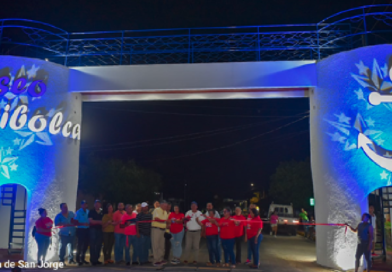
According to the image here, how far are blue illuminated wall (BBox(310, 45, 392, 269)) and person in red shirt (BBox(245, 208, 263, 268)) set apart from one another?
6.67 feet

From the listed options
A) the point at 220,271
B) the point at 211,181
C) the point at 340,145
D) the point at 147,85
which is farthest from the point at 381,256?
the point at 211,181

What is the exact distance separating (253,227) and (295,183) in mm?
27460

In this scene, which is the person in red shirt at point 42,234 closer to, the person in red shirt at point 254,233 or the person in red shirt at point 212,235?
the person in red shirt at point 212,235

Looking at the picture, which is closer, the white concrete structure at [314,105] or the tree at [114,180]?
the white concrete structure at [314,105]

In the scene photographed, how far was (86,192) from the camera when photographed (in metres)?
36.8

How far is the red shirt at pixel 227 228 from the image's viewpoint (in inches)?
446

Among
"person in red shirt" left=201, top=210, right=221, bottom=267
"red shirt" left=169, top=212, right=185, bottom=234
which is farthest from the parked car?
"red shirt" left=169, top=212, right=185, bottom=234

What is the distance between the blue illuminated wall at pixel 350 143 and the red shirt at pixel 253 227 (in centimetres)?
205

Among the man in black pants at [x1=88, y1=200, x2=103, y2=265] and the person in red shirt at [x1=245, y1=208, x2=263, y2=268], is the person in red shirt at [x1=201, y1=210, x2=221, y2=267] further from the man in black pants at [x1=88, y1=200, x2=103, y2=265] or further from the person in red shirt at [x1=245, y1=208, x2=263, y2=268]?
the man in black pants at [x1=88, y1=200, x2=103, y2=265]

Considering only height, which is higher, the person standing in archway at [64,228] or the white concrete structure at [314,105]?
the white concrete structure at [314,105]

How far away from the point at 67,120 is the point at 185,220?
524 cm

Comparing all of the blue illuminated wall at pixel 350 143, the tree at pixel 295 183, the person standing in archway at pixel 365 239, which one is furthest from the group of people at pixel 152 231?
the tree at pixel 295 183

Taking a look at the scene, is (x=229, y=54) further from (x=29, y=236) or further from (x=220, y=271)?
(x=29, y=236)

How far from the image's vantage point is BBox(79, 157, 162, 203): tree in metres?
36.8
